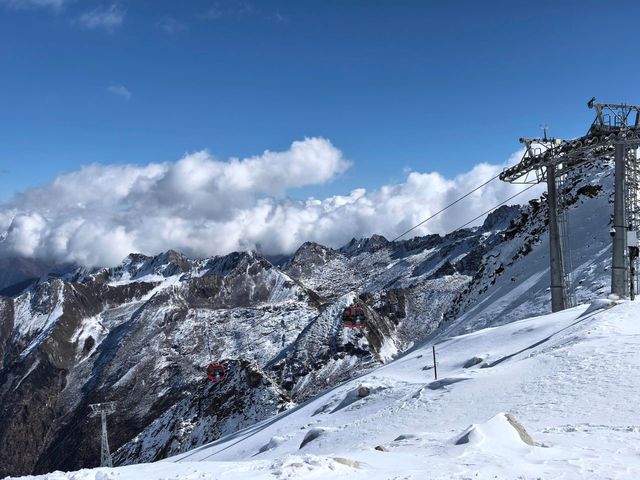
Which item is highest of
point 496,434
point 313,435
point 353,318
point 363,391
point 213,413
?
point 496,434

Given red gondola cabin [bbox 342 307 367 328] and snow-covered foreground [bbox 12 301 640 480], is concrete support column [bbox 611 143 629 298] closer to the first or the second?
snow-covered foreground [bbox 12 301 640 480]

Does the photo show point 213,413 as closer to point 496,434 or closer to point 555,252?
point 555,252

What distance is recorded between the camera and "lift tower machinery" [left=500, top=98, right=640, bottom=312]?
39562mm

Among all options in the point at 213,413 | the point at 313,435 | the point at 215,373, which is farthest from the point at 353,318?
the point at 213,413

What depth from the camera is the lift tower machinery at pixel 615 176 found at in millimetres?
39562

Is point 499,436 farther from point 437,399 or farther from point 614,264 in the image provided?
point 614,264

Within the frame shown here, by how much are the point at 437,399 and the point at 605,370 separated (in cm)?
770

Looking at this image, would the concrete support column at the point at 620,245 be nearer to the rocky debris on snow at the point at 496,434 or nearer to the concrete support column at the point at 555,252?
the concrete support column at the point at 555,252

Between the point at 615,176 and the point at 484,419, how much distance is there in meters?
26.8

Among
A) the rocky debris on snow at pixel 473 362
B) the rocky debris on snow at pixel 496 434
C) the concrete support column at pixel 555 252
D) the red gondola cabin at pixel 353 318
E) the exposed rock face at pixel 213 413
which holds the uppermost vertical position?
the concrete support column at pixel 555 252

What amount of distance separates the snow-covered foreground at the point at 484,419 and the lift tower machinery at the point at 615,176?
558 centimetres

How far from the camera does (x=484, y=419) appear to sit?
859 inches

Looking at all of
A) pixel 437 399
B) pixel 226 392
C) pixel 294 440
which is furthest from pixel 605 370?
pixel 226 392

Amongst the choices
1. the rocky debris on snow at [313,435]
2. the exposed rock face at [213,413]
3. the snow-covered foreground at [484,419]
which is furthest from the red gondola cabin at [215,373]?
the rocky debris on snow at [313,435]
